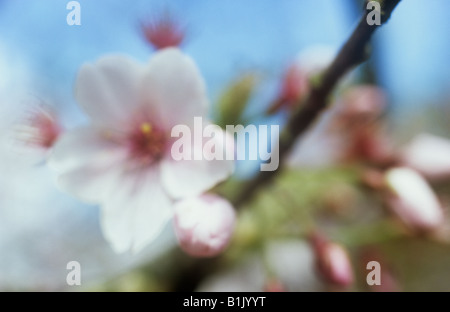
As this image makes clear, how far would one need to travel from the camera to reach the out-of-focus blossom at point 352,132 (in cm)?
58

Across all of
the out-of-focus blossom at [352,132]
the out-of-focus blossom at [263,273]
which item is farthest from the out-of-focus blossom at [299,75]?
the out-of-focus blossom at [263,273]

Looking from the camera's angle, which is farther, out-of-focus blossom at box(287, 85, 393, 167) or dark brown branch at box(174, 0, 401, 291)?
out-of-focus blossom at box(287, 85, 393, 167)

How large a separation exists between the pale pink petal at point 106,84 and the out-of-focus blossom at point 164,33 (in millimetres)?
36

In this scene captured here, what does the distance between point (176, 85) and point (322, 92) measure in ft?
0.41

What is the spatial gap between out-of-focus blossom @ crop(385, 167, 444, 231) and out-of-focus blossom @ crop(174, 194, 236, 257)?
167 mm

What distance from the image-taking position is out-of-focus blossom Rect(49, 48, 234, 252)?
47 cm

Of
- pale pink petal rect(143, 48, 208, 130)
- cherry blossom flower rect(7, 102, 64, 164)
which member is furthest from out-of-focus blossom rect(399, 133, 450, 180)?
cherry blossom flower rect(7, 102, 64, 164)

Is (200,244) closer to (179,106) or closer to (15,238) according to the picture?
(179,106)

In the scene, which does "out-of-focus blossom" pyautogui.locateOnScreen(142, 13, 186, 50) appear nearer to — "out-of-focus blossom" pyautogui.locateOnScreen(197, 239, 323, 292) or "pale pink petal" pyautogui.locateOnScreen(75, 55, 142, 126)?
"pale pink petal" pyautogui.locateOnScreen(75, 55, 142, 126)

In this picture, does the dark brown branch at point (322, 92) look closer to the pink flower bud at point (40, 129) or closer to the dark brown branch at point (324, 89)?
the dark brown branch at point (324, 89)

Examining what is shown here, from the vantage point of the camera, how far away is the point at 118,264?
608 millimetres

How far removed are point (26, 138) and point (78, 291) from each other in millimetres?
186

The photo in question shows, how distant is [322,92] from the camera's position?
17.6 inches

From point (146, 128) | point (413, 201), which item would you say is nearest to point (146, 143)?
point (146, 128)
